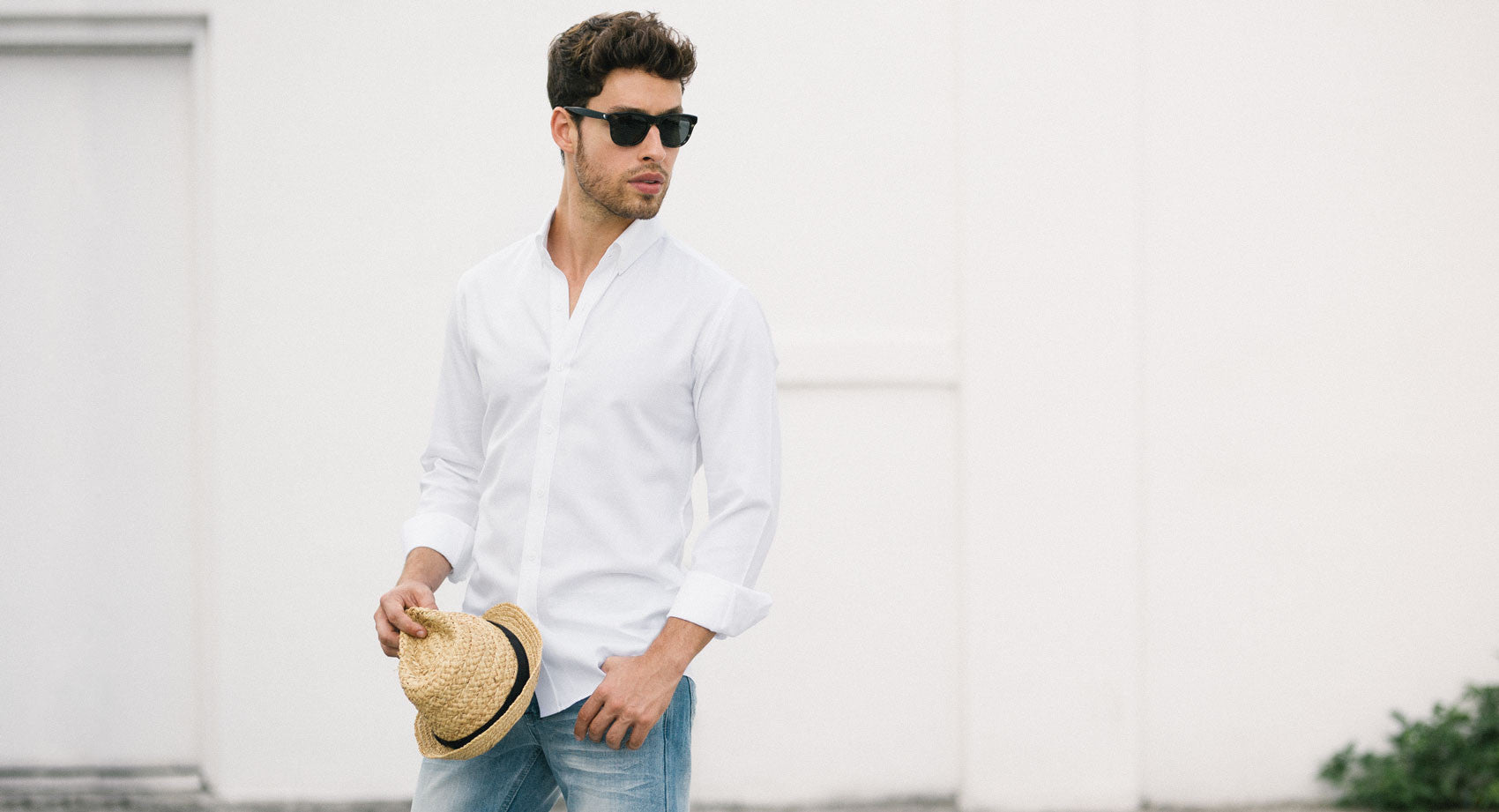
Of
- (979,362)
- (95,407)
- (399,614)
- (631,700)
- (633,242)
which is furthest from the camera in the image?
(95,407)

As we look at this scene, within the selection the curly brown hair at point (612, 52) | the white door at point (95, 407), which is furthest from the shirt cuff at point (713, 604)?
the white door at point (95, 407)

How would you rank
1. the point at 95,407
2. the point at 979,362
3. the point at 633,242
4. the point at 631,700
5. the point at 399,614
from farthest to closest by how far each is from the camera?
the point at 95,407, the point at 979,362, the point at 633,242, the point at 399,614, the point at 631,700

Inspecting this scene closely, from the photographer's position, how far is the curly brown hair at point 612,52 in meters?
1.80

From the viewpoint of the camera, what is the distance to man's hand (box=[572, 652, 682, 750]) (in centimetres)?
168

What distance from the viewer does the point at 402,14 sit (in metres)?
3.89

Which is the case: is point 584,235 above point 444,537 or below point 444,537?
above

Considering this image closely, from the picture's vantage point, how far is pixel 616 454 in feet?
5.91

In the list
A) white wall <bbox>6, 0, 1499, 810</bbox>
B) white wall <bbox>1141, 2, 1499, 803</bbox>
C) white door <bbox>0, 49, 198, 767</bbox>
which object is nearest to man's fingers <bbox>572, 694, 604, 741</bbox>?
white wall <bbox>6, 0, 1499, 810</bbox>

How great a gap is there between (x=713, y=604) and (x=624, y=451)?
0.94 feet

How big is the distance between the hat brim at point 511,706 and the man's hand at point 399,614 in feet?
0.35

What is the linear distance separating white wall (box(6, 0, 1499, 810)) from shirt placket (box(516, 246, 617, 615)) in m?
2.07

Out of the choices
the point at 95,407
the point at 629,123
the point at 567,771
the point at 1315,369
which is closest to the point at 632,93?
the point at 629,123

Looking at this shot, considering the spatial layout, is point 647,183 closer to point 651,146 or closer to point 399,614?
point 651,146

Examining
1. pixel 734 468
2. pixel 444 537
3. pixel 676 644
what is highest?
pixel 734 468
